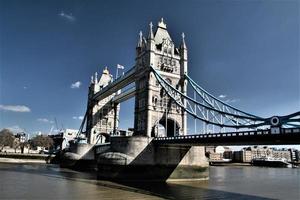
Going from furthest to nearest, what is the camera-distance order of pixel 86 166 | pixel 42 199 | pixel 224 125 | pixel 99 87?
pixel 99 87 → pixel 86 166 → pixel 224 125 → pixel 42 199

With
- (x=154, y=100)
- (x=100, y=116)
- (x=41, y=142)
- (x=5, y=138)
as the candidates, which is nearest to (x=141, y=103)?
(x=154, y=100)

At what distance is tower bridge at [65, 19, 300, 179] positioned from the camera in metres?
26.2

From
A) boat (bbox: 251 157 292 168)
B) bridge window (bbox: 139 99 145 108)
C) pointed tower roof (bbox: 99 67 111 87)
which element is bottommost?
boat (bbox: 251 157 292 168)

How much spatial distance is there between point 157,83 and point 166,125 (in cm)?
738

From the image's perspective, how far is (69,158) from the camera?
5859 cm

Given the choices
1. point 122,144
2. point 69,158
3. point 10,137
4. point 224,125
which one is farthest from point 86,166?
point 10,137

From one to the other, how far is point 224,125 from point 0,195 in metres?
21.0

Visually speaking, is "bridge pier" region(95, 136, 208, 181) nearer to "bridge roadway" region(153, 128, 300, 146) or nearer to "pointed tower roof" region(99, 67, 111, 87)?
"bridge roadway" region(153, 128, 300, 146)

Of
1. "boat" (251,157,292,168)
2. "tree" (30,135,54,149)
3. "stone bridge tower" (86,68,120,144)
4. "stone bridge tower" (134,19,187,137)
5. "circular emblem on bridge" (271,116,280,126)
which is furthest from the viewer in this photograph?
"tree" (30,135,54,149)

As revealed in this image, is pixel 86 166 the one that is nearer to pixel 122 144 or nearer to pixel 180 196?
pixel 122 144

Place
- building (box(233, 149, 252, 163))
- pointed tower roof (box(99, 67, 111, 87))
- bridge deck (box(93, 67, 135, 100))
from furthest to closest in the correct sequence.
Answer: building (box(233, 149, 252, 163))
pointed tower roof (box(99, 67, 111, 87))
bridge deck (box(93, 67, 135, 100))

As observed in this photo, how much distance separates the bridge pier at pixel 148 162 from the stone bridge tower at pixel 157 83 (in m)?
4.69

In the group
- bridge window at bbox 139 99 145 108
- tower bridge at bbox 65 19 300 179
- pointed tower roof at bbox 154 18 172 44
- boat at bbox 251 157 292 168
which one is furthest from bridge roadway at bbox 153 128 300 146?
boat at bbox 251 157 292 168

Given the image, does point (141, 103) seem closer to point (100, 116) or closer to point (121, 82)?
point (121, 82)
